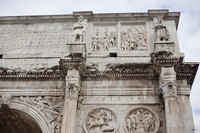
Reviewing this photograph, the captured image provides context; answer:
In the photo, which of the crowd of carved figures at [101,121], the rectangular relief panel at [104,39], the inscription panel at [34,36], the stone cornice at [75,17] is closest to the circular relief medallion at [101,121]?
the crowd of carved figures at [101,121]

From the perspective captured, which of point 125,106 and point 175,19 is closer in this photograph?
point 125,106

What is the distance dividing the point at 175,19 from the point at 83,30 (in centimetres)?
310

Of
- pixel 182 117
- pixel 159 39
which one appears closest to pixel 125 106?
pixel 182 117

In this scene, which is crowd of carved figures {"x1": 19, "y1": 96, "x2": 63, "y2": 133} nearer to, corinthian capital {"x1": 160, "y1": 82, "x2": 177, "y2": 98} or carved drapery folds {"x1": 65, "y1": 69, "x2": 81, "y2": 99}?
carved drapery folds {"x1": 65, "y1": 69, "x2": 81, "y2": 99}

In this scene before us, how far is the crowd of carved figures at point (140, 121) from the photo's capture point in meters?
8.54

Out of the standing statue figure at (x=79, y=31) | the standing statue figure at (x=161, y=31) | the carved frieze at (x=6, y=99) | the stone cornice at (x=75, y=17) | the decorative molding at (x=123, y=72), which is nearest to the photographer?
the carved frieze at (x=6, y=99)

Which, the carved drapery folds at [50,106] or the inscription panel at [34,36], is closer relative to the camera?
the carved drapery folds at [50,106]

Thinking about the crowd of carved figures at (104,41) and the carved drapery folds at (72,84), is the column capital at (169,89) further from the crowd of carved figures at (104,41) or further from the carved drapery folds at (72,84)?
the crowd of carved figures at (104,41)

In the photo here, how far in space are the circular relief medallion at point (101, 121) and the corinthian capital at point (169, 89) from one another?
148cm

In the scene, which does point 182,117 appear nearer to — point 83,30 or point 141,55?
point 141,55

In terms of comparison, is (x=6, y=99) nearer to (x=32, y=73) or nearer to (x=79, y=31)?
(x=32, y=73)

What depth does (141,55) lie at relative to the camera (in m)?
10.1

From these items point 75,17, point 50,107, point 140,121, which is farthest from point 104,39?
point 140,121

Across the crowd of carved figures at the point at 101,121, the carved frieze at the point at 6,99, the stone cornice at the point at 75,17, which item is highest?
the stone cornice at the point at 75,17
